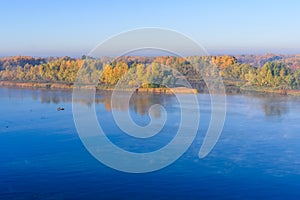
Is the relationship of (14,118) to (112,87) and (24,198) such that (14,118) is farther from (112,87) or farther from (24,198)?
(112,87)

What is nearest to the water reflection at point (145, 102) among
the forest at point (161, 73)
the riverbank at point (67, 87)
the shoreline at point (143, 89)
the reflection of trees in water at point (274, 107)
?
the reflection of trees in water at point (274, 107)

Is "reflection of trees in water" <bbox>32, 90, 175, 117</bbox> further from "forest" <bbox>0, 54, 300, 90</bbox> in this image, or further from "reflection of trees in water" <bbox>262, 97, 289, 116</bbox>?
"reflection of trees in water" <bbox>262, 97, 289, 116</bbox>

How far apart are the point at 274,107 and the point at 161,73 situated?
28.0 feet

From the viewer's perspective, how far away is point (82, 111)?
1506 cm

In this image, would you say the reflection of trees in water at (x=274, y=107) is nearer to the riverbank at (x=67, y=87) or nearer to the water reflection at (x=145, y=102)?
the water reflection at (x=145, y=102)

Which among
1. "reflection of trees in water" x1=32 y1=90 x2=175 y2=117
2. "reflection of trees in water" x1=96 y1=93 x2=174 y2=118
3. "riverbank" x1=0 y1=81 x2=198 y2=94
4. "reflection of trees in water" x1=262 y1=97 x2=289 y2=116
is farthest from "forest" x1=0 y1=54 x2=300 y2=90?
"reflection of trees in water" x1=262 y1=97 x2=289 y2=116

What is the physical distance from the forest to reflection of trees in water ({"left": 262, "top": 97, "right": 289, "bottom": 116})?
551 centimetres

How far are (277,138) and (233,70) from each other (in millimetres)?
18056

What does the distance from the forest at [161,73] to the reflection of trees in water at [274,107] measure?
5508 millimetres

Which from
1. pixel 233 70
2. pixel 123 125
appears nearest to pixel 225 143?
pixel 123 125

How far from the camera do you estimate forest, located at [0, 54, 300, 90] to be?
2308 cm

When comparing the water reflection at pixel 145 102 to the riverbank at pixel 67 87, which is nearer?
the water reflection at pixel 145 102

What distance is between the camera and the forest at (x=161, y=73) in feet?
75.7

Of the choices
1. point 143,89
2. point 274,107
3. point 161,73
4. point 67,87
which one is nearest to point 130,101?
point 143,89
